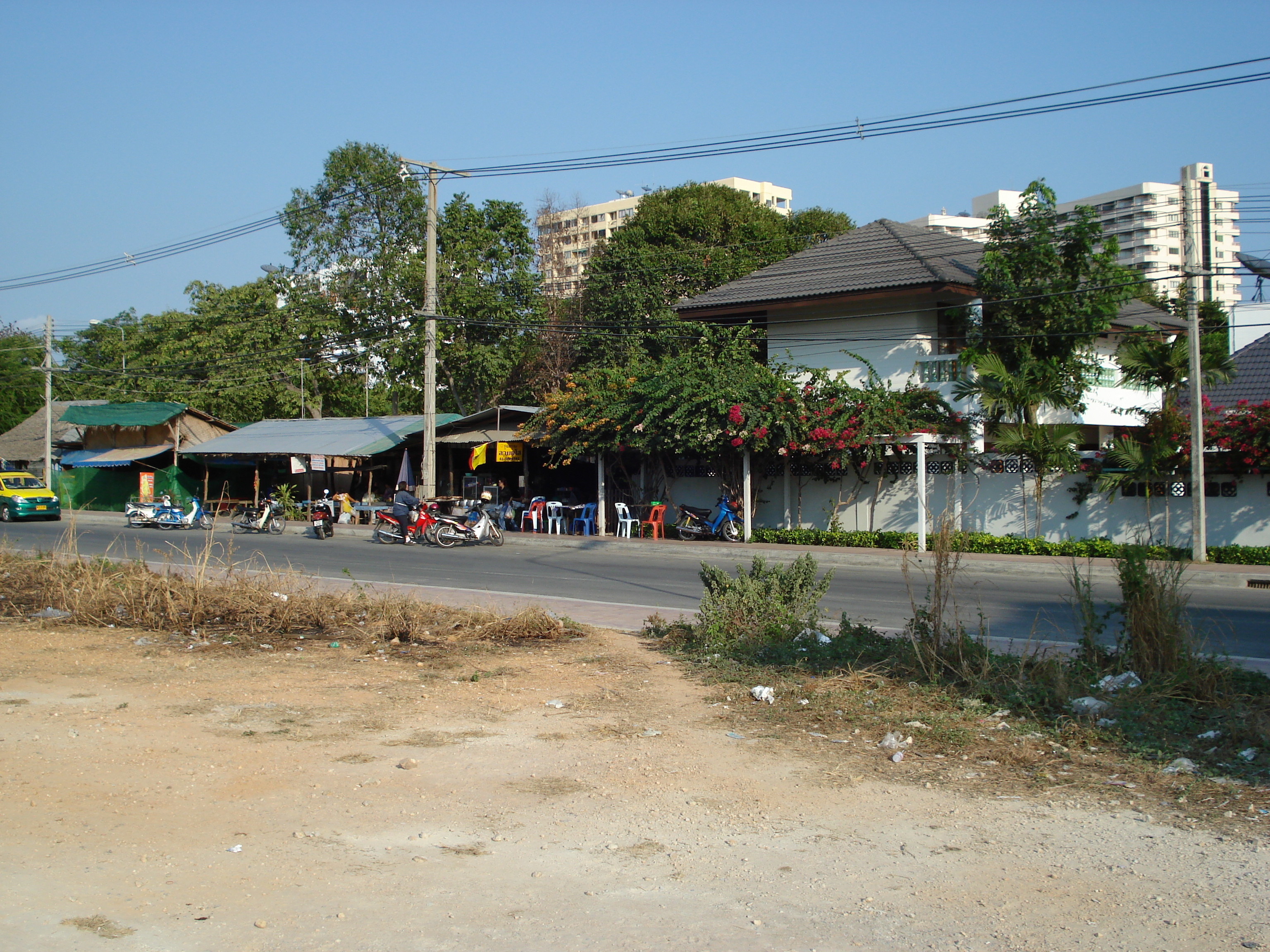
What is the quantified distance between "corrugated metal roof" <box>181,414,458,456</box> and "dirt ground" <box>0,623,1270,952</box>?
2371 cm

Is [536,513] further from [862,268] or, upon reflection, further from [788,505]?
[862,268]

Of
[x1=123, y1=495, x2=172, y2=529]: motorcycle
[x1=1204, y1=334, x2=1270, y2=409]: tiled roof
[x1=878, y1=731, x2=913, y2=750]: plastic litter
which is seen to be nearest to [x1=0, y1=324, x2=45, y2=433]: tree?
[x1=123, y1=495, x2=172, y2=529]: motorcycle

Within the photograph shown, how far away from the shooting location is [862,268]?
86.8ft

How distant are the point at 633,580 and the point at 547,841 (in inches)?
460

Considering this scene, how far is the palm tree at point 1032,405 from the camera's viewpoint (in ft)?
66.5

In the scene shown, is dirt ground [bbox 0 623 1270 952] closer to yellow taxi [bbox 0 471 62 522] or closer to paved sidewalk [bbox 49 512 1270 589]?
paved sidewalk [bbox 49 512 1270 589]

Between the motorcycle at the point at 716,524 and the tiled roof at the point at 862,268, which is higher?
the tiled roof at the point at 862,268

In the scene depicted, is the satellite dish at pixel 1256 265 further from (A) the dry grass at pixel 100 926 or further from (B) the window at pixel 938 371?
(A) the dry grass at pixel 100 926

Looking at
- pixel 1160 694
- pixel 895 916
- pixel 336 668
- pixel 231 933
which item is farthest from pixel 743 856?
pixel 336 668

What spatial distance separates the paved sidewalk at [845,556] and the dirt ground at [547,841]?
8484 mm

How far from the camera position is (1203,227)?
21406 millimetres

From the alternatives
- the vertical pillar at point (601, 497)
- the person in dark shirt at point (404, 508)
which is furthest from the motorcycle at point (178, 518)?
the vertical pillar at point (601, 497)

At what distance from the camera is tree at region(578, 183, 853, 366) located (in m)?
36.2

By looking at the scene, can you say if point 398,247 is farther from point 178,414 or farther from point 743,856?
point 743,856
